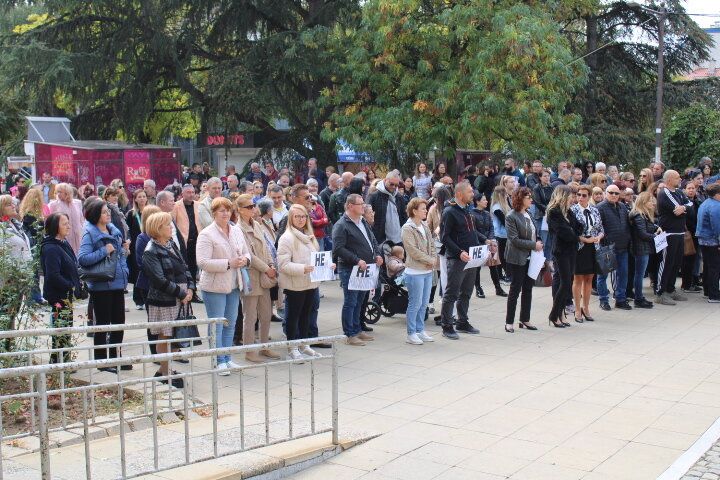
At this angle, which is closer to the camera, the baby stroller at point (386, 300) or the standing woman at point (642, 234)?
the baby stroller at point (386, 300)

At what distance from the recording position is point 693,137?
821 inches

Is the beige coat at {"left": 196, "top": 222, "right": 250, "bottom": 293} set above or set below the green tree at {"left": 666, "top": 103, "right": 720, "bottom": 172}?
below

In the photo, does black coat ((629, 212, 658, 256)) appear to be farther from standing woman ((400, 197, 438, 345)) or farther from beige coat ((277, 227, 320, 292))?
beige coat ((277, 227, 320, 292))

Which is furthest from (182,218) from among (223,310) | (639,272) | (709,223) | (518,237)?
A: (709,223)

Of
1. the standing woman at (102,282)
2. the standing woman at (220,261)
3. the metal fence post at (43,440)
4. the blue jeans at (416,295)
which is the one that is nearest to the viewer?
the metal fence post at (43,440)

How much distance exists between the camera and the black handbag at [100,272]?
9117 mm

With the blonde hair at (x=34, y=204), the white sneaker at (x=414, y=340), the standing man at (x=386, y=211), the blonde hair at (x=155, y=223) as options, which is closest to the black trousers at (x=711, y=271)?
the standing man at (x=386, y=211)

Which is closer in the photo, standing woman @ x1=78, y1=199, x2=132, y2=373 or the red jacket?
standing woman @ x1=78, y1=199, x2=132, y2=373

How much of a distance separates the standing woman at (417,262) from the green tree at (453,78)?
31.0 feet

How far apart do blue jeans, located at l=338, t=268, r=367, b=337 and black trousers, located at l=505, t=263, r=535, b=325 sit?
213 centimetres

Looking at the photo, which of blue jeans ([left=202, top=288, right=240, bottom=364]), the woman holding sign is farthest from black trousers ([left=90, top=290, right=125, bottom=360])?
the woman holding sign

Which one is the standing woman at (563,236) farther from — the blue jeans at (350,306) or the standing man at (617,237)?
the blue jeans at (350,306)

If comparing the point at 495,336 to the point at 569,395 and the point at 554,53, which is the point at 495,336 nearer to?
the point at 569,395

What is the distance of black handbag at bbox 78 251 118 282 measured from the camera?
912 cm
